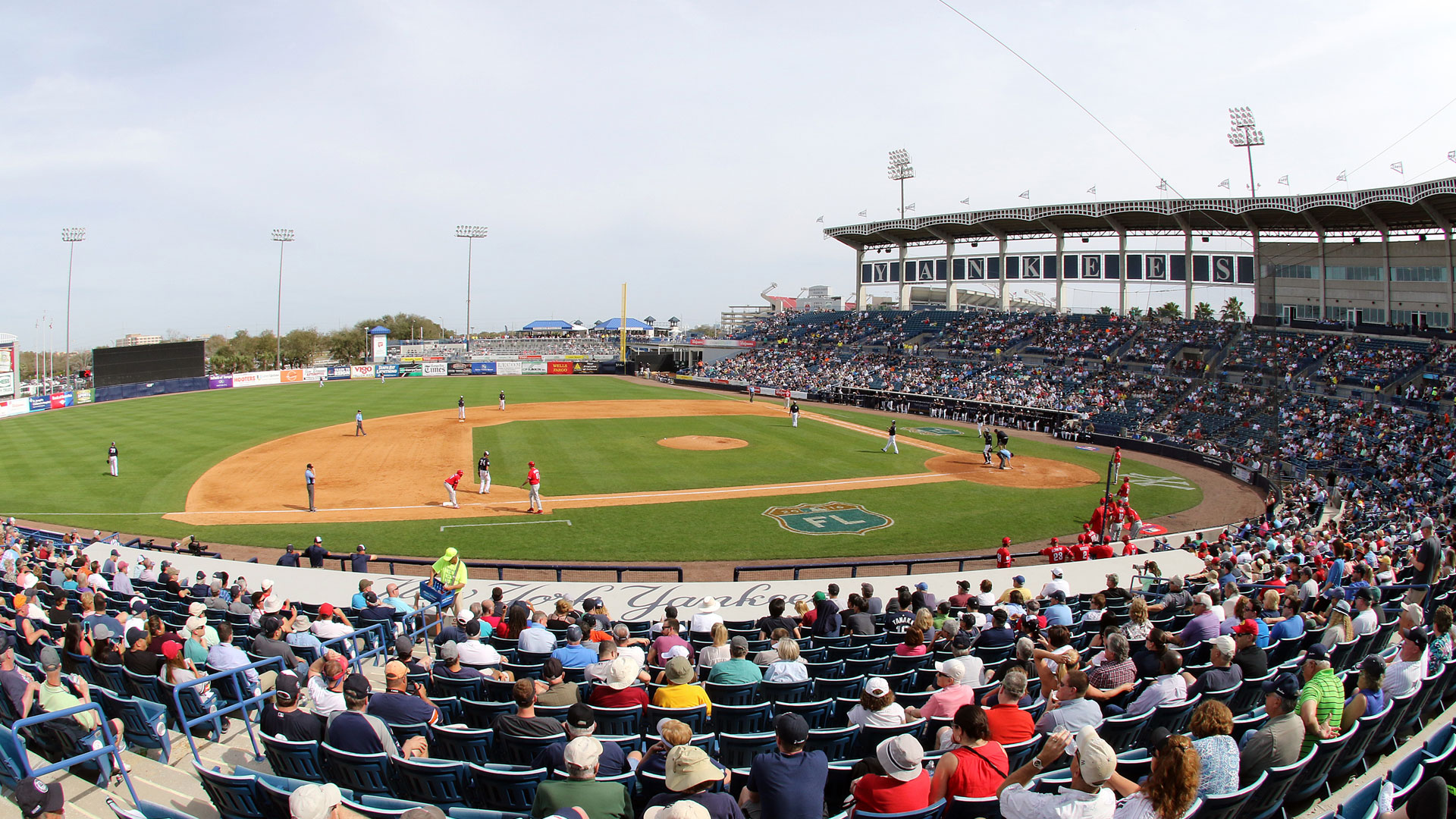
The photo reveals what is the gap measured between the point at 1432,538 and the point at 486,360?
8567cm

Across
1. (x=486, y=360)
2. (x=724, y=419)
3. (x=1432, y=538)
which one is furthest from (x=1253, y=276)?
(x=486, y=360)

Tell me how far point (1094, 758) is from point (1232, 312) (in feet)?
251

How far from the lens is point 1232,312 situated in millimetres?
67188

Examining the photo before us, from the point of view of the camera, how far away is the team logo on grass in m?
23.4

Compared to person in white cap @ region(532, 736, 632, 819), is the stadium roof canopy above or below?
above

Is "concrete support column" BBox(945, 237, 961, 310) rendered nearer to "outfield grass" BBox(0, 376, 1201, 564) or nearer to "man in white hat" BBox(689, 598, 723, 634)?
"outfield grass" BBox(0, 376, 1201, 564)

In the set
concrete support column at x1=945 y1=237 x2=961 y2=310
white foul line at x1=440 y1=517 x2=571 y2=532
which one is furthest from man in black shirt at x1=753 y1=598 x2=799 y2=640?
concrete support column at x1=945 y1=237 x2=961 y2=310

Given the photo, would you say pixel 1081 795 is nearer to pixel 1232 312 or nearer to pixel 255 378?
pixel 1232 312

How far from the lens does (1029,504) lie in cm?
2705

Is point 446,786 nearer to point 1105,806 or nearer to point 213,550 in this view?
point 1105,806

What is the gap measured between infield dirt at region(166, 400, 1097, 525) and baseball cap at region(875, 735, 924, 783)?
70.4 ft

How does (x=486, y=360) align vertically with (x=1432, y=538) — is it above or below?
above

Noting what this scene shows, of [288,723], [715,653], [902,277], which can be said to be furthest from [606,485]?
[902,277]

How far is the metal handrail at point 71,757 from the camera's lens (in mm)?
5551
